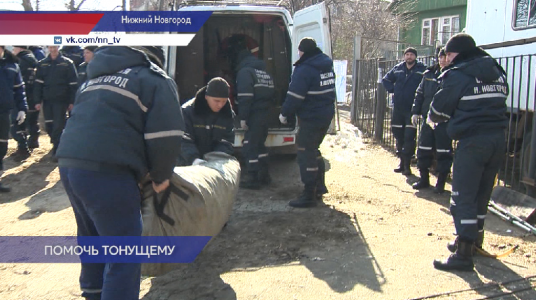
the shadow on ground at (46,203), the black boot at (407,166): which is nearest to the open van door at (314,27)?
the black boot at (407,166)

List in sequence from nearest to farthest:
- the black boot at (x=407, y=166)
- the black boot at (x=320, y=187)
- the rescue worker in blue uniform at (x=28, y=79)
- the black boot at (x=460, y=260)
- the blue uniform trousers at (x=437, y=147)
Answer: the black boot at (x=460, y=260) < the black boot at (x=320, y=187) < the blue uniform trousers at (x=437, y=147) < the black boot at (x=407, y=166) < the rescue worker in blue uniform at (x=28, y=79)

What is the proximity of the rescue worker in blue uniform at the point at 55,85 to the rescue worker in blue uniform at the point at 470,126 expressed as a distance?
236 inches

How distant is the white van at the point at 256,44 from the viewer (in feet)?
21.6

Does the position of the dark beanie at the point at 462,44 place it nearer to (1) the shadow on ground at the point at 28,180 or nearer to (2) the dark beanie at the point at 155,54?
(2) the dark beanie at the point at 155,54

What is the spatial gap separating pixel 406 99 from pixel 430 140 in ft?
3.01

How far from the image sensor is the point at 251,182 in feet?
20.8

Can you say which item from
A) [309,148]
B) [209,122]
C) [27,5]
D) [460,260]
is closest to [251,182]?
[309,148]

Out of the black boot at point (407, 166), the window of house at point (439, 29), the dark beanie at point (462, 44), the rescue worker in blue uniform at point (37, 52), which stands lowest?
the black boot at point (407, 166)

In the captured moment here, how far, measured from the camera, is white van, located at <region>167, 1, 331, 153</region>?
6.59 meters

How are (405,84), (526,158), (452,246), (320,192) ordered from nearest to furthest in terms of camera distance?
(452,246)
(526,158)
(320,192)
(405,84)

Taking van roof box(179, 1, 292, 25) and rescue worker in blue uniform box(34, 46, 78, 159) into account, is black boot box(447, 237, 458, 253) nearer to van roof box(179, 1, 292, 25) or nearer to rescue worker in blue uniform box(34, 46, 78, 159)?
van roof box(179, 1, 292, 25)

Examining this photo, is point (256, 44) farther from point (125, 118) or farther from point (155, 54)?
point (125, 118)

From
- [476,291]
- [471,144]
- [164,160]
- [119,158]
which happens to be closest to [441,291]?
[476,291]

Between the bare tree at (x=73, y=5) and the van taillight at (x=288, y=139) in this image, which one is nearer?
the van taillight at (x=288, y=139)
